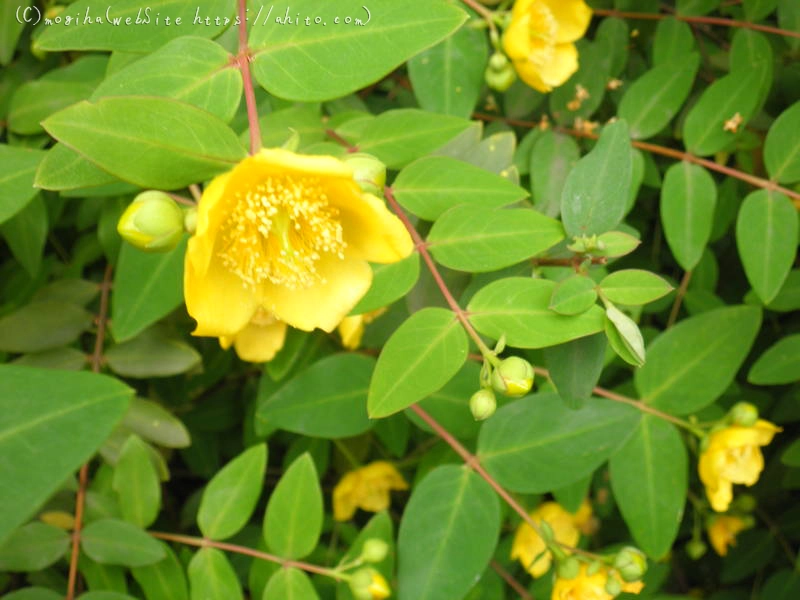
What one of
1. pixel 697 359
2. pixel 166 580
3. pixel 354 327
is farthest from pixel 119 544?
pixel 697 359

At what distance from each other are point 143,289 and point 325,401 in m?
0.36

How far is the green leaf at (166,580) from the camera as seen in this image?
124 cm

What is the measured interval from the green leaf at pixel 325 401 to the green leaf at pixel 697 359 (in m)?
0.50

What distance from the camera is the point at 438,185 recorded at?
116cm

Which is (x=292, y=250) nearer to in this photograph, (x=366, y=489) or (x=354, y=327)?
(x=354, y=327)

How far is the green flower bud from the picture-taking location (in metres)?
1.23

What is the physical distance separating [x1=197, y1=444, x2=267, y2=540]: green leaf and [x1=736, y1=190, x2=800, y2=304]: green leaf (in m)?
0.90

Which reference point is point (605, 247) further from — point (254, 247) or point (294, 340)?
point (294, 340)

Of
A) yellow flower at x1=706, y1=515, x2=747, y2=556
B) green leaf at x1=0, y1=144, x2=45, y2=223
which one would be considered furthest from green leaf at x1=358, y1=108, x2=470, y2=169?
yellow flower at x1=706, y1=515, x2=747, y2=556

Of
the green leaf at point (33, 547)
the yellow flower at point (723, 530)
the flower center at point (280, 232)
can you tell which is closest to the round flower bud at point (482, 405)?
the flower center at point (280, 232)

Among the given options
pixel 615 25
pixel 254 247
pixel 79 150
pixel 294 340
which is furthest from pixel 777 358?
pixel 79 150

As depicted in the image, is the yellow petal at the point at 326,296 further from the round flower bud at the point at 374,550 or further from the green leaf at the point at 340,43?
the round flower bud at the point at 374,550

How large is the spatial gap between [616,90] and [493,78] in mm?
386

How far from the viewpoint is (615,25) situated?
1.57 m
